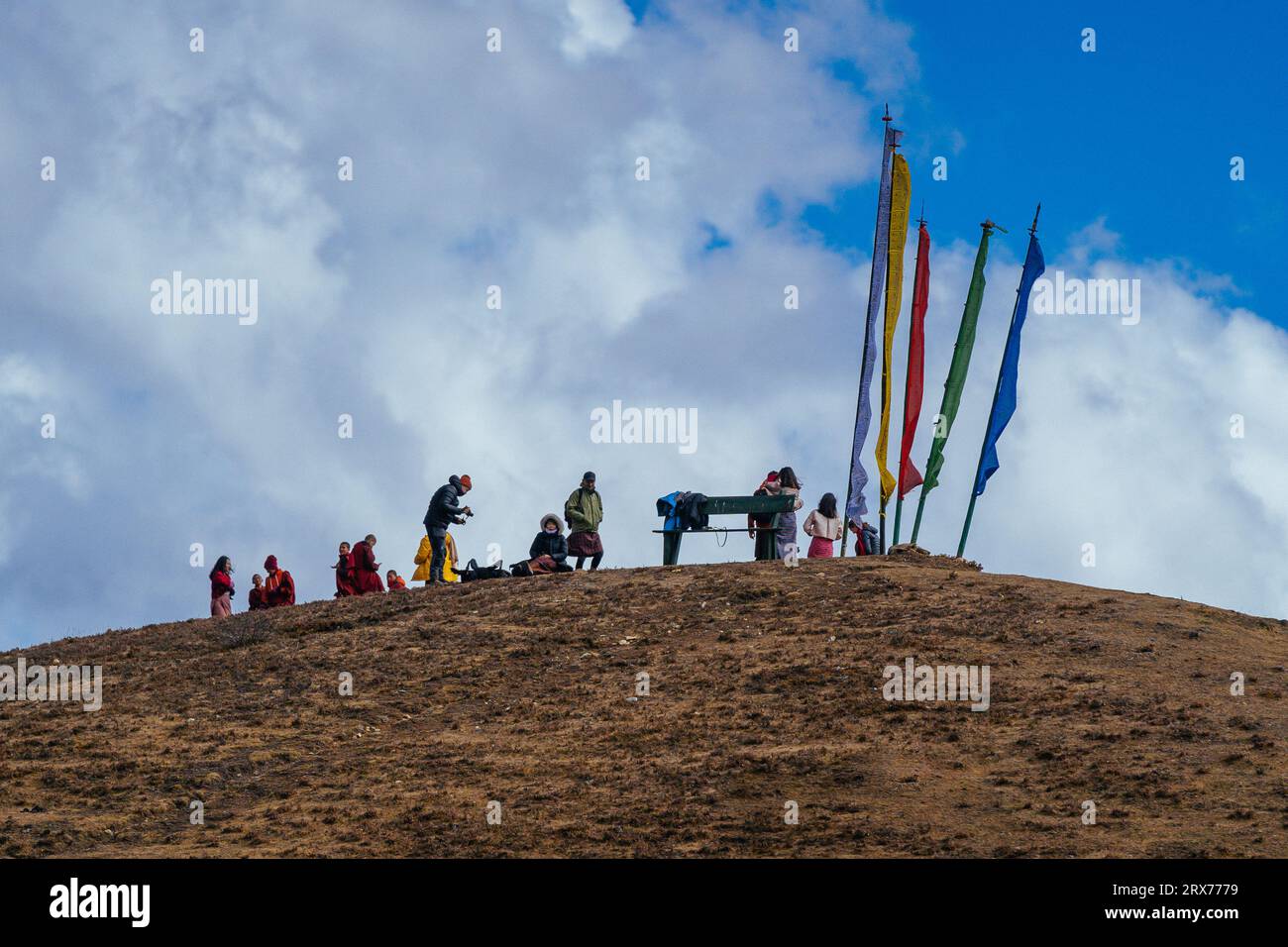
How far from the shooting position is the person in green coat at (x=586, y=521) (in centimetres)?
2877

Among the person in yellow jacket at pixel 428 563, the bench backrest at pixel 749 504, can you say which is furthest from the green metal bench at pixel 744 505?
the person in yellow jacket at pixel 428 563

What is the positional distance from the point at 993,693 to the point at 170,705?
11.3 meters

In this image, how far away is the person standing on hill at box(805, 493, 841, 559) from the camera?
96.6 ft

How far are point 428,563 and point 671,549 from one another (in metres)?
4.61

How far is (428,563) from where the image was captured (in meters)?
31.4

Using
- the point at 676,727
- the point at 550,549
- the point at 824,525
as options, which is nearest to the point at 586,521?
the point at 550,549

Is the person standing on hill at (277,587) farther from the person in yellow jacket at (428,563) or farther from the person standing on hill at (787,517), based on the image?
the person standing on hill at (787,517)

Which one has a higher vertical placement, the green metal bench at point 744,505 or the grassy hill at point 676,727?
the green metal bench at point 744,505

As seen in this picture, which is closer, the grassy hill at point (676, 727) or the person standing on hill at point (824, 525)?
the grassy hill at point (676, 727)

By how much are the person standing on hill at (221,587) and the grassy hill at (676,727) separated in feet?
4.69
